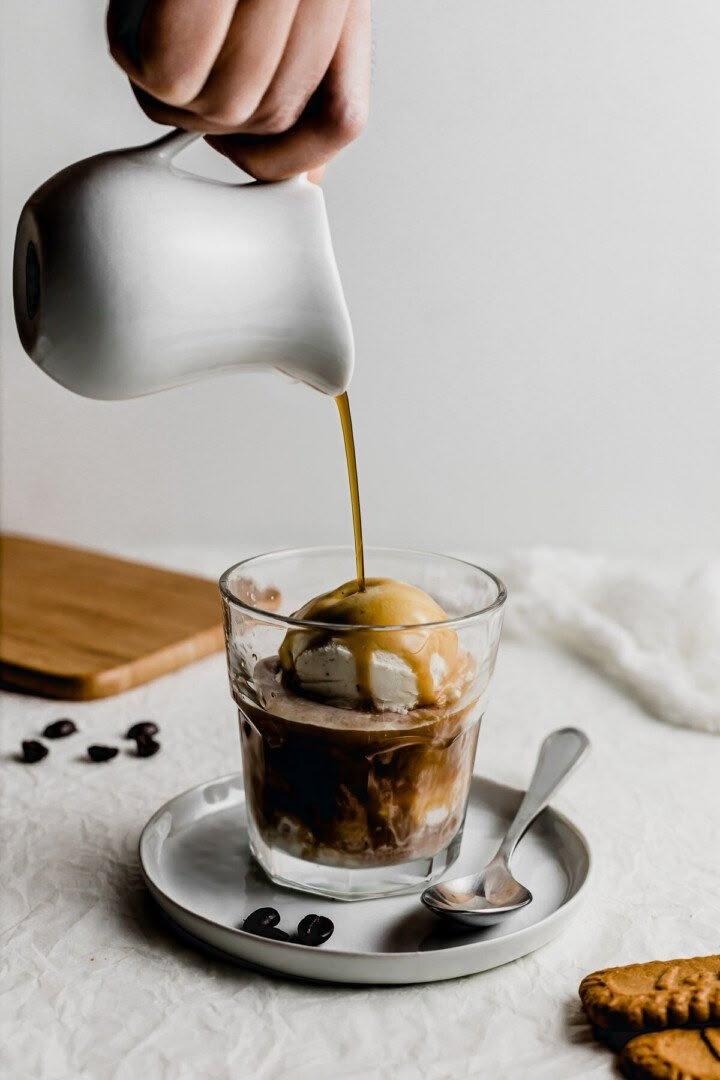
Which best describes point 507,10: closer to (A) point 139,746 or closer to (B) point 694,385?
(B) point 694,385

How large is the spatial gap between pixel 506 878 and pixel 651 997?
163 millimetres

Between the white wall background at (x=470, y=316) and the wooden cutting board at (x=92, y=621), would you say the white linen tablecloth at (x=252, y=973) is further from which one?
the white wall background at (x=470, y=316)

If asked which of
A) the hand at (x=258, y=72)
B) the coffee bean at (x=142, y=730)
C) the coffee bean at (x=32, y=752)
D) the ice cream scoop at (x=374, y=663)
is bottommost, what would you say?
the coffee bean at (x=142, y=730)

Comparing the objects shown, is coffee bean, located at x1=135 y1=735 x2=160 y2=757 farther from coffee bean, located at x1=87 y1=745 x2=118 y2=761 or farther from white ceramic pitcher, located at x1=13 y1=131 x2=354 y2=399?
white ceramic pitcher, located at x1=13 y1=131 x2=354 y2=399

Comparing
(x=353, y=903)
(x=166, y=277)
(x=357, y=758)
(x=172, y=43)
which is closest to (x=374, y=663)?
(x=357, y=758)

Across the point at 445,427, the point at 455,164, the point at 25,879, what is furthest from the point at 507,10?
the point at 25,879

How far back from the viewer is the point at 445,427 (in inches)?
74.2

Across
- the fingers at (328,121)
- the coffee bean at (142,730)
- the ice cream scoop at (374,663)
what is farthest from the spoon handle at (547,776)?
the fingers at (328,121)

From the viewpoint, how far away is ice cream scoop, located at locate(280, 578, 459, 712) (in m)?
0.76

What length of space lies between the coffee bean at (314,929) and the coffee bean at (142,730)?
1.39ft

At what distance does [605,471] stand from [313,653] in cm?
121

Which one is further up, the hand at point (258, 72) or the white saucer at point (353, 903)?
the hand at point (258, 72)

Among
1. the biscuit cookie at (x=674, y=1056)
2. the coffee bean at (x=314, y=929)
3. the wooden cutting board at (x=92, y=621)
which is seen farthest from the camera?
the wooden cutting board at (x=92, y=621)

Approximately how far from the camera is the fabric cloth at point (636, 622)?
1.26 m
